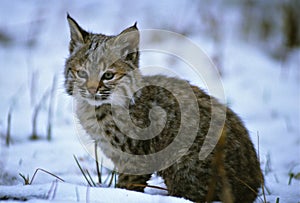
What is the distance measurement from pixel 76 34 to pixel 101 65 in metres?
0.41

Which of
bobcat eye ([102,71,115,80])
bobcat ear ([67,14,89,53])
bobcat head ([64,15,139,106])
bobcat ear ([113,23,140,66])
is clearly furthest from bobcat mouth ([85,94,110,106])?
bobcat ear ([67,14,89,53])

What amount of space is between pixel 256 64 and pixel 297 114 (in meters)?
2.15

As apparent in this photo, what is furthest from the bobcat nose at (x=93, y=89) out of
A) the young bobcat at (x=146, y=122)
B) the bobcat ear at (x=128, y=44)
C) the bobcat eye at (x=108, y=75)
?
the bobcat ear at (x=128, y=44)

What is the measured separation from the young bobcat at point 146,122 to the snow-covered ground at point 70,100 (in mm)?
201

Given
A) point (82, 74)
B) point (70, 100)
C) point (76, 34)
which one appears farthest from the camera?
point (70, 100)

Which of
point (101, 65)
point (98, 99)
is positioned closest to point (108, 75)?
point (101, 65)

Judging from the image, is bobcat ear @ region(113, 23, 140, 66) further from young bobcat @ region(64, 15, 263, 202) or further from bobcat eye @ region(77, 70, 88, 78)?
bobcat eye @ region(77, 70, 88, 78)

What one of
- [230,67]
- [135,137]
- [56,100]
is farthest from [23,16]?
[135,137]

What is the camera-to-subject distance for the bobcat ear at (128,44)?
11.8 feet

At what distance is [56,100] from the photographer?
6402 millimetres

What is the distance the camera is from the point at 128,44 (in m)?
3.67

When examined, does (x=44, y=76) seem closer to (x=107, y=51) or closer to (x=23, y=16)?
(x=23, y=16)

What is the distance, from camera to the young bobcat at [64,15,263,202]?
3.25 m

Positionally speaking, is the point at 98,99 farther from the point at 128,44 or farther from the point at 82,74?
the point at 128,44
